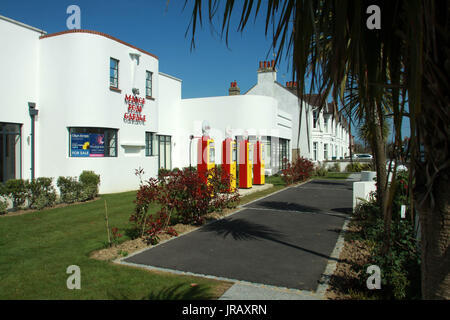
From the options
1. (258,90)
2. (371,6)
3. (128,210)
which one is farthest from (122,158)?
(258,90)

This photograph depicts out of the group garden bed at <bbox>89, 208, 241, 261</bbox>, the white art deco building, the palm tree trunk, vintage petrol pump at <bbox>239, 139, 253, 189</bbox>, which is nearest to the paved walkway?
garden bed at <bbox>89, 208, 241, 261</bbox>

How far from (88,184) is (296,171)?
12.9 meters

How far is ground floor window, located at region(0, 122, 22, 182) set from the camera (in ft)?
44.8

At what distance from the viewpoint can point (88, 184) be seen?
13406mm

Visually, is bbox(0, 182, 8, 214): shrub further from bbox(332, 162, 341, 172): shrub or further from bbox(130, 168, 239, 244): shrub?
bbox(332, 162, 341, 172): shrub

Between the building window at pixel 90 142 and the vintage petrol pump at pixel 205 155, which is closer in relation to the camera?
the vintage petrol pump at pixel 205 155

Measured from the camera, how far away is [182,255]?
20.0 ft

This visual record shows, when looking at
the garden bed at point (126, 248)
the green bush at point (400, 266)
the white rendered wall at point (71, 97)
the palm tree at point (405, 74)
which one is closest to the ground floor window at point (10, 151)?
the white rendered wall at point (71, 97)

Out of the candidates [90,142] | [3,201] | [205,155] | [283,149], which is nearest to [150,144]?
[90,142]

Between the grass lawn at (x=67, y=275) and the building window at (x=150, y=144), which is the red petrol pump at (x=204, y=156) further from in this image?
the building window at (x=150, y=144)

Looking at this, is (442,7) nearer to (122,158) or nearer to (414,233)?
(414,233)

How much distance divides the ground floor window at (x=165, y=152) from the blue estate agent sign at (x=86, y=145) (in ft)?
20.5

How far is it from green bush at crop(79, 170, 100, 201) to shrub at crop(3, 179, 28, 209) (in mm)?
2256

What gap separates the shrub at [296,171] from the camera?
20.3 meters
